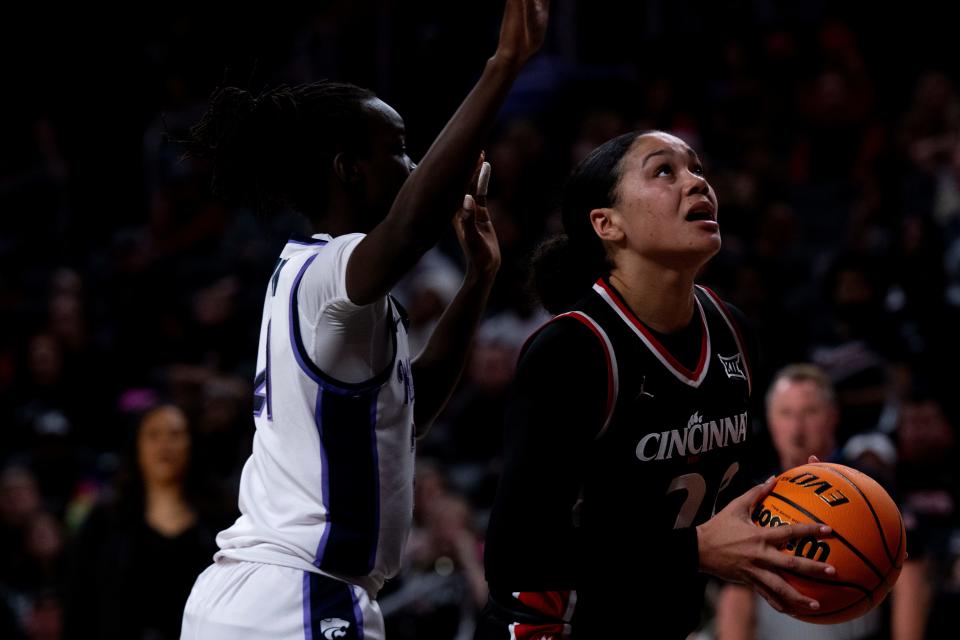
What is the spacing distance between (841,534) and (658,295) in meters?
0.69

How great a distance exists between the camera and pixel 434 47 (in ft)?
32.2

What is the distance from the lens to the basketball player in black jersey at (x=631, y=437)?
9.29 ft

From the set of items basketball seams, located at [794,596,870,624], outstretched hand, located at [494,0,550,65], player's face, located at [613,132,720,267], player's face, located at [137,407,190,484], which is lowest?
player's face, located at [137,407,190,484]

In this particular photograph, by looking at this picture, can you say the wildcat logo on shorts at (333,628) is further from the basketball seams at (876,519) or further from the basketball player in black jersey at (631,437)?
the basketball seams at (876,519)

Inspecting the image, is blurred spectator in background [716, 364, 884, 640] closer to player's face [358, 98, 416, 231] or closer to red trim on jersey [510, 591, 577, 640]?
red trim on jersey [510, 591, 577, 640]

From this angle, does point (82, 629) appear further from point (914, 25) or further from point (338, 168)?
point (914, 25)

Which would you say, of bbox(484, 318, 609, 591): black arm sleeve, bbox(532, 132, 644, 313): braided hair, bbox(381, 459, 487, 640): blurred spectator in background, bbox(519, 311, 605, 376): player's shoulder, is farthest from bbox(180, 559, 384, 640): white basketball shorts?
bbox(381, 459, 487, 640): blurred spectator in background

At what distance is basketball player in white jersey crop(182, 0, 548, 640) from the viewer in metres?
2.64

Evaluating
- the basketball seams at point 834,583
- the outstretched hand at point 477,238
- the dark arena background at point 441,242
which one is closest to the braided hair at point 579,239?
the outstretched hand at point 477,238

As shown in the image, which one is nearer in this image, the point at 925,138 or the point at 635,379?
the point at 635,379

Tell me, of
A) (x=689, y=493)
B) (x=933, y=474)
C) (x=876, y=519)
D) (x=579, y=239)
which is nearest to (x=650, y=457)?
(x=689, y=493)

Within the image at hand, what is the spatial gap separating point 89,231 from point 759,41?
22.6 ft

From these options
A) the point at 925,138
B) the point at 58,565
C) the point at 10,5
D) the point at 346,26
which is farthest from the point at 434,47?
the point at 10,5

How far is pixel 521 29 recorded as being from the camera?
8.64 feet
